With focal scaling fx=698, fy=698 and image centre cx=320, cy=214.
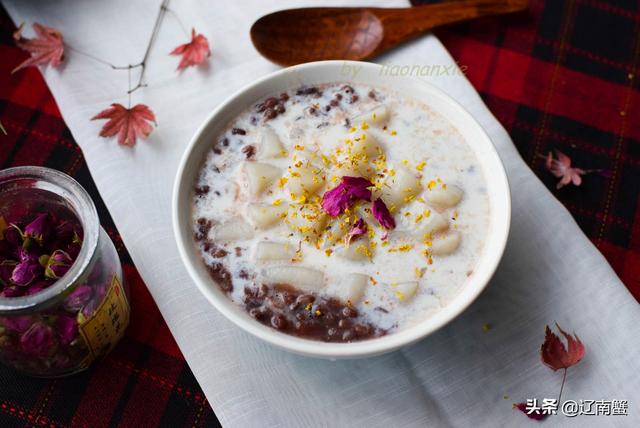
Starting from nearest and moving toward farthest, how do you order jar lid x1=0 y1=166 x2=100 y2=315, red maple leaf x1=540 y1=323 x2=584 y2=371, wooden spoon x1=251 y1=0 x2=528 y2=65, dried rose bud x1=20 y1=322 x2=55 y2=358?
jar lid x1=0 y1=166 x2=100 y2=315
dried rose bud x1=20 y1=322 x2=55 y2=358
red maple leaf x1=540 y1=323 x2=584 y2=371
wooden spoon x1=251 y1=0 x2=528 y2=65

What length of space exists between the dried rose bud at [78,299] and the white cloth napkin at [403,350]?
310 mm

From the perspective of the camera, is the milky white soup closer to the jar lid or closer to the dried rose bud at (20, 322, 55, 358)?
the jar lid

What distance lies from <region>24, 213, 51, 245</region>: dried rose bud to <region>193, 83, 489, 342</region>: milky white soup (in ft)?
1.33

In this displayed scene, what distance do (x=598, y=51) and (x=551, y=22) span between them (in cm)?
21

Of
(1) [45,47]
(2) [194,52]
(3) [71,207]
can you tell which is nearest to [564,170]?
(2) [194,52]

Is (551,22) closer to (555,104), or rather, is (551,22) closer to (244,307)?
(555,104)

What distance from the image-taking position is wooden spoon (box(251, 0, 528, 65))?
2473mm

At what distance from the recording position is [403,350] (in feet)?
6.84

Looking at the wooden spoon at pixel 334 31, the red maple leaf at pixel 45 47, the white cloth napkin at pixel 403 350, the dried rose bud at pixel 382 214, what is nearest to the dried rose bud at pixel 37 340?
the white cloth napkin at pixel 403 350

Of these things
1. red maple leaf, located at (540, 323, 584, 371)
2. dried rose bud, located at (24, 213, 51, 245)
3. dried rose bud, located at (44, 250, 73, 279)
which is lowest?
red maple leaf, located at (540, 323, 584, 371)

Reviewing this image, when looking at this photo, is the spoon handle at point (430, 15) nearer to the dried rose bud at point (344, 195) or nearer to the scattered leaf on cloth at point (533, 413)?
the dried rose bud at point (344, 195)

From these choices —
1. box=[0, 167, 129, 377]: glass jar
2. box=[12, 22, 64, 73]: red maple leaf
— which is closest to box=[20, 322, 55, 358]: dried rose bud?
box=[0, 167, 129, 377]: glass jar

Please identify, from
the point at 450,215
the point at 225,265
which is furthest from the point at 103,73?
the point at 450,215

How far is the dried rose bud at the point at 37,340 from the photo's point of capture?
182 cm
